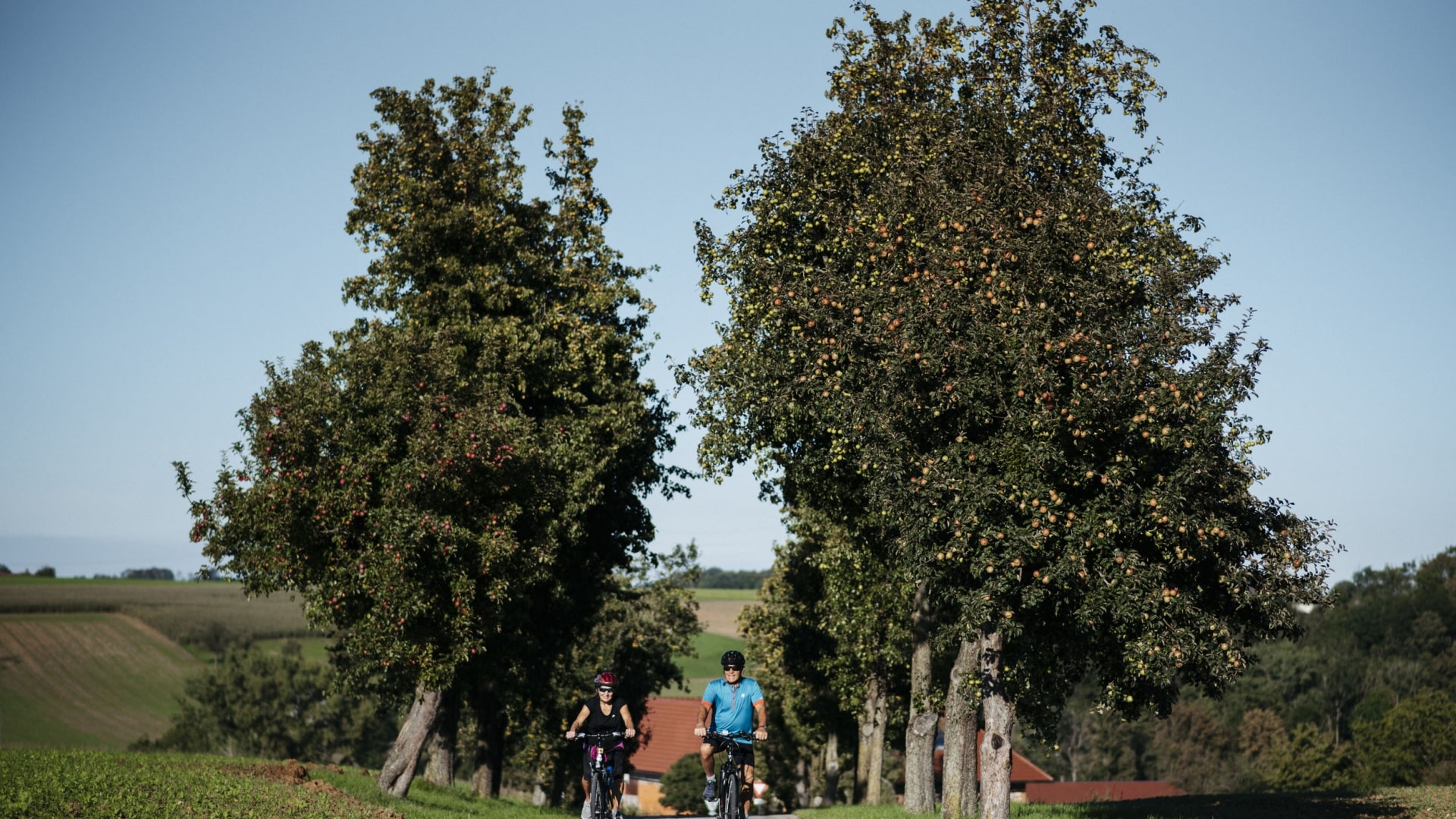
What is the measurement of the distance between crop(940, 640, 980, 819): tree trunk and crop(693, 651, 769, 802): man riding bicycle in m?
10.3

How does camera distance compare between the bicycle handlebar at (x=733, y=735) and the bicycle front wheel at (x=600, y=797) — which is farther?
the bicycle front wheel at (x=600, y=797)

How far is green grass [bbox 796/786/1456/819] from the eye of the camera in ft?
77.0

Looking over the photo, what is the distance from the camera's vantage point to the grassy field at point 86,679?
92312mm

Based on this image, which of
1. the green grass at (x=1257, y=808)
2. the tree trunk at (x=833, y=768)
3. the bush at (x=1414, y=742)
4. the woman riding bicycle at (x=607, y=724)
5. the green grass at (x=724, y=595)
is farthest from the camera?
the green grass at (x=724, y=595)

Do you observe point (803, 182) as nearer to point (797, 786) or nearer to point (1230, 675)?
point (1230, 675)

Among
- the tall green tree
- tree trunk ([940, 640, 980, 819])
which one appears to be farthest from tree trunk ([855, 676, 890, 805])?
tree trunk ([940, 640, 980, 819])

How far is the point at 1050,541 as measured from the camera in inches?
735

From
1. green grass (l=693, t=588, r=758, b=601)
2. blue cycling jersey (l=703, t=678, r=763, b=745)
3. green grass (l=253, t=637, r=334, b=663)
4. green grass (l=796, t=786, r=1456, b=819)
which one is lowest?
green grass (l=796, t=786, r=1456, b=819)

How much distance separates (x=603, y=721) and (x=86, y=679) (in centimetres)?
10640

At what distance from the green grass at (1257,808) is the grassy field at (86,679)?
3101 inches

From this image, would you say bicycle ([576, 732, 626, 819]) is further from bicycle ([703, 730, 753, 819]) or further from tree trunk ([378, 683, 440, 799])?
tree trunk ([378, 683, 440, 799])

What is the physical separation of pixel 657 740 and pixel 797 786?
21082mm

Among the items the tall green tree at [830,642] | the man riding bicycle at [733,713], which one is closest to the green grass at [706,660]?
the tall green tree at [830,642]

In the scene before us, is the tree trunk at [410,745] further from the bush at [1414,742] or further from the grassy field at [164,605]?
the grassy field at [164,605]
